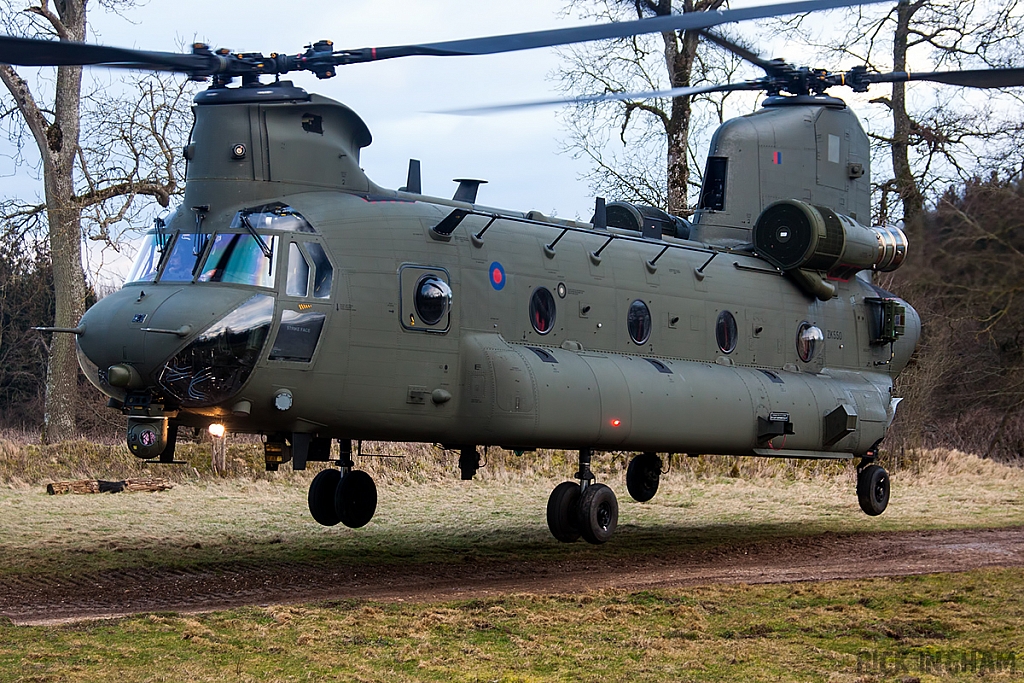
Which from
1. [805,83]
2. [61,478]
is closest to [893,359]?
[805,83]

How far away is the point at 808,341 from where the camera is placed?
1659cm

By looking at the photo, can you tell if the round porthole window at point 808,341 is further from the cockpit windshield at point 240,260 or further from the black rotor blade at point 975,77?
the cockpit windshield at point 240,260

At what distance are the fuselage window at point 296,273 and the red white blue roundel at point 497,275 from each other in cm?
219

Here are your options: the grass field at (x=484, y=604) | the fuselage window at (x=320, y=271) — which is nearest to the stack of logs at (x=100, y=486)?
the grass field at (x=484, y=604)

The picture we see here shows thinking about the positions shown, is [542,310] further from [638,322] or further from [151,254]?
[151,254]

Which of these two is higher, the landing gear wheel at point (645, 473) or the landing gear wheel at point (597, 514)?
the landing gear wheel at point (645, 473)

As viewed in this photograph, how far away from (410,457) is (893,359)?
29.2 ft

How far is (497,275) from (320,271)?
215 cm

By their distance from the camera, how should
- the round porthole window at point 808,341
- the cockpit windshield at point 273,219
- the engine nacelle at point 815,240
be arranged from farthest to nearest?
the round porthole window at point 808,341, the engine nacelle at point 815,240, the cockpit windshield at point 273,219

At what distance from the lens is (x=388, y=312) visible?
11.7m

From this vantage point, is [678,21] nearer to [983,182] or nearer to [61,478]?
[61,478]

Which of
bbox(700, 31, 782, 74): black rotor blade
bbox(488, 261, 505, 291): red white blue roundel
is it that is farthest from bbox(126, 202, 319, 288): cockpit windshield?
bbox(700, 31, 782, 74): black rotor blade

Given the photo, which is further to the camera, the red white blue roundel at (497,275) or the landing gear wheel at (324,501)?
the landing gear wheel at (324,501)

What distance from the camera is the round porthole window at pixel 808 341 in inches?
650
